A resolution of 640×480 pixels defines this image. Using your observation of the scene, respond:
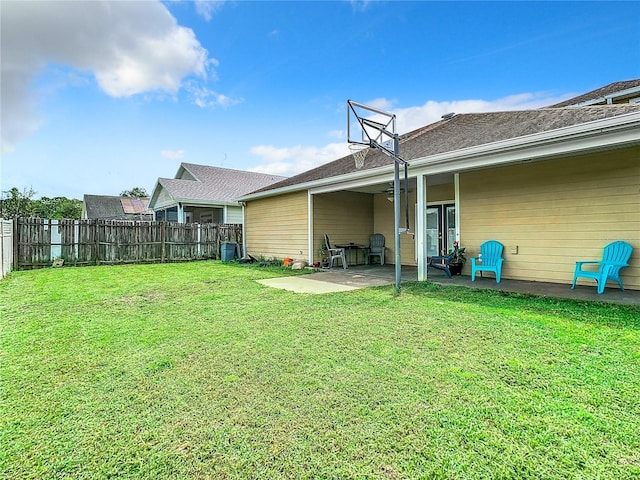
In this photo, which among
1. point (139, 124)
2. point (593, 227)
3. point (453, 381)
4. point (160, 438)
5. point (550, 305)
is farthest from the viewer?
point (139, 124)

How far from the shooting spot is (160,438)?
192 centimetres

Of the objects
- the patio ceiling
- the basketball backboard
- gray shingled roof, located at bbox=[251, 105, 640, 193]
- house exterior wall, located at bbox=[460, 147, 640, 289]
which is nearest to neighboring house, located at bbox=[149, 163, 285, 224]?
the patio ceiling

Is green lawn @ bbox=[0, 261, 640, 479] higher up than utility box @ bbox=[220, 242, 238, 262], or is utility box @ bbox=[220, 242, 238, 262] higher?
utility box @ bbox=[220, 242, 238, 262]

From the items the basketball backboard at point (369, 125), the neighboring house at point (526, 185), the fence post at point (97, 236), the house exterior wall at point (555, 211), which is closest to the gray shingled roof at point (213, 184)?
the fence post at point (97, 236)

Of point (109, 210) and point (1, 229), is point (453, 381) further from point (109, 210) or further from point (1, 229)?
point (109, 210)

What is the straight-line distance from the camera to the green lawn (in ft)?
5.65

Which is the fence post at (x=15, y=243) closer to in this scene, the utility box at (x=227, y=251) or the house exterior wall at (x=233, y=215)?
the utility box at (x=227, y=251)

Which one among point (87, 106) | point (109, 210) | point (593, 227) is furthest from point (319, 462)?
point (109, 210)

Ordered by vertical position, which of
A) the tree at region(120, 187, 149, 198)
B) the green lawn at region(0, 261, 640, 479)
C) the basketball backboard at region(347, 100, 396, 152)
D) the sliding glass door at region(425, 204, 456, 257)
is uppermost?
the tree at region(120, 187, 149, 198)

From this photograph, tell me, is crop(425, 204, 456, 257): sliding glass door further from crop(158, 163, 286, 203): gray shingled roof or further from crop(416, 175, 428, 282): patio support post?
crop(158, 163, 286, 203): gray shingled roof

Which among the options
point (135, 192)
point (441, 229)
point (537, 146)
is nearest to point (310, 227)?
point (441, 229)

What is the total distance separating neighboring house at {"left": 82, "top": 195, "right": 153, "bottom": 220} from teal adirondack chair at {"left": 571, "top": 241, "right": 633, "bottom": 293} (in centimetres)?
3046

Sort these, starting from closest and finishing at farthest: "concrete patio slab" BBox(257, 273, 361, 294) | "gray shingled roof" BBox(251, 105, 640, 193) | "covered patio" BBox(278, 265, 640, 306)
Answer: "covered patio" BBox(278, 265, 640, 306) → "gray shingled roof" BBox(251, 105, 640, 193) → "concrete patio slab" BBox(257, 273, 361, 294)

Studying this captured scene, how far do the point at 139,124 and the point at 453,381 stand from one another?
17787mm
